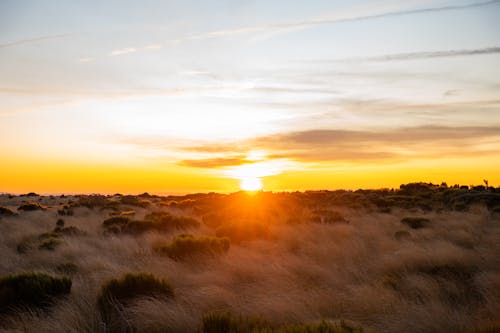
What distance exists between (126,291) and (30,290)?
1673 mm

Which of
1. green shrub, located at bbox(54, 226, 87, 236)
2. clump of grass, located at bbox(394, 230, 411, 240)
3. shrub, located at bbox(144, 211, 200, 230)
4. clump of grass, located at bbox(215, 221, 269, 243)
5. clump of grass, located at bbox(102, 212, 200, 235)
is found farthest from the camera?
shrub, located at bbox(144, 211, 200, 230)

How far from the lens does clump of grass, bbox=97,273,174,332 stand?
19.7 feet

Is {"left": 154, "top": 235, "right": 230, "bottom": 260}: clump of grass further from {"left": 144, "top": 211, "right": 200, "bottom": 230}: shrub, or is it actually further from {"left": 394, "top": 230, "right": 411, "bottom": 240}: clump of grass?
{"left": 144, "top": 211, "right": 200, "bottom": 230}: shrub

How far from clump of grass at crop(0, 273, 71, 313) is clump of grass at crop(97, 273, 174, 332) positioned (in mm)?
906

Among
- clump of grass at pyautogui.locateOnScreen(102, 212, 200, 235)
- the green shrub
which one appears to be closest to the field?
the green shrub

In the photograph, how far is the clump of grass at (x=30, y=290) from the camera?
21.7 feet

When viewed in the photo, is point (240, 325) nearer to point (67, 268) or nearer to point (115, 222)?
point (67, 268)

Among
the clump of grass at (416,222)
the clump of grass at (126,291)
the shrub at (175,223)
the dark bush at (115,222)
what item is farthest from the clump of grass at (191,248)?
the clump of grass at (416,222)

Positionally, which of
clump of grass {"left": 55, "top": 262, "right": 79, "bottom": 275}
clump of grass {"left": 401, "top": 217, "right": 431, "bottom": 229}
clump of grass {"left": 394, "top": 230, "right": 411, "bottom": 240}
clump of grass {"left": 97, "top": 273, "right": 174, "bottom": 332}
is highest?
clump of grass {"left": 401, "top": 217, "right": 431, "bottom": 229}

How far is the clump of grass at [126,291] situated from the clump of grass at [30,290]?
0.91 metres

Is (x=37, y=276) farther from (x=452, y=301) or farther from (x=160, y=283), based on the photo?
(x=452, y=301)

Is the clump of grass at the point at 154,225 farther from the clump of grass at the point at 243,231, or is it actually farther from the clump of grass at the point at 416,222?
the clump of grass at the point at 416,222

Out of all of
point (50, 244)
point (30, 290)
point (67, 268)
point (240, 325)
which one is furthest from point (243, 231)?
point (240, 325)

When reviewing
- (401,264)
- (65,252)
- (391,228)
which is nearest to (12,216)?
(65,252)
